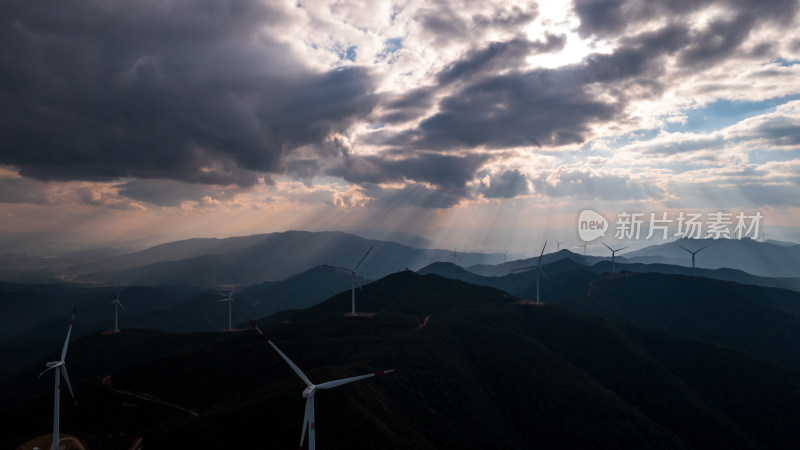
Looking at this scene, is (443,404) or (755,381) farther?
(755,381)

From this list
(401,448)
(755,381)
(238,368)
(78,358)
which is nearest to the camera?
(401,448)

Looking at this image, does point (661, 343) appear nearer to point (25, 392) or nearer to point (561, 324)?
point (561, 324)

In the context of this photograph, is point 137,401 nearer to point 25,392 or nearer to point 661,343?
point 25,392

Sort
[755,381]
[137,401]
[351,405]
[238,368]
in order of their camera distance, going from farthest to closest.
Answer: [755,381] < [238,368] < [137,401] < [351,405]

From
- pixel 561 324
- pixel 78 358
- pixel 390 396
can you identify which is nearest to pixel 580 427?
pixel 390 396

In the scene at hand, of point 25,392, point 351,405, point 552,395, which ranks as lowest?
point 25,392

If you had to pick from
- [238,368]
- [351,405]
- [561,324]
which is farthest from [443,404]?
[561,324]

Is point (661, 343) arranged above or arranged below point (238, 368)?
below

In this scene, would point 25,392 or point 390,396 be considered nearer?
point 390,396

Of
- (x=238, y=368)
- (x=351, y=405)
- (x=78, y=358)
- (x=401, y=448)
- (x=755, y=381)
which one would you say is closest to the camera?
(x=401, y=448)
